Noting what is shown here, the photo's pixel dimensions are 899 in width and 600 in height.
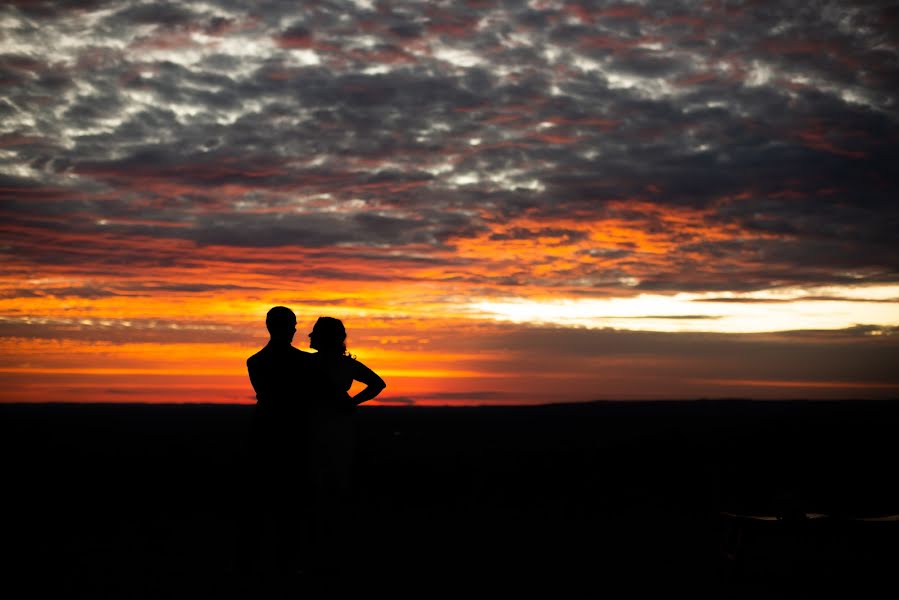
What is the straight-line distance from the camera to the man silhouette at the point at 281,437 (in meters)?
6.74

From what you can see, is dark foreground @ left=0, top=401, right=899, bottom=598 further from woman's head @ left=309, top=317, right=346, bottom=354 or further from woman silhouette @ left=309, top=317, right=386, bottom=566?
woman's head @ left=309, top=317, right=346, bottom=354

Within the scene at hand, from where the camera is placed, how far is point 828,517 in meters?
8.69

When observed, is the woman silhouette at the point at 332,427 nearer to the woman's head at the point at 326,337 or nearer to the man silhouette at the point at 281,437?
the woman's head at the point at 326,337

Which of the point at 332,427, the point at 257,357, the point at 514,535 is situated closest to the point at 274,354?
the point at 257,357

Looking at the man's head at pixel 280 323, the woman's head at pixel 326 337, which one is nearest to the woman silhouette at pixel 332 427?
the woman's head at pixel 326 337

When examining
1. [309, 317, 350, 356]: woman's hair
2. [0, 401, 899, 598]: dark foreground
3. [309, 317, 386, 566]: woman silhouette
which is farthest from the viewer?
[0, 401, 899, 598]: dark foreground

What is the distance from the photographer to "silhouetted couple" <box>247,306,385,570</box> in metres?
6.74

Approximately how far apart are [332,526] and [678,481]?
11.7 meters

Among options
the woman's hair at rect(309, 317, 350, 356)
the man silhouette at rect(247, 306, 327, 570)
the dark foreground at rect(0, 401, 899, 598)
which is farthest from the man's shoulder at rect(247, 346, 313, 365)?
the dark foreground at rect(0, 401, 899, 598)

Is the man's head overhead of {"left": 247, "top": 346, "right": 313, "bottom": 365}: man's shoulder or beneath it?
overhead

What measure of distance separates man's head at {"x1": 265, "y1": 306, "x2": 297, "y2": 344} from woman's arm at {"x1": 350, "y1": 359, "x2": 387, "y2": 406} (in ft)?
2.16

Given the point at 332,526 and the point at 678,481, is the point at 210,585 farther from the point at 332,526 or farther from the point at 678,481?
the point at 678,481

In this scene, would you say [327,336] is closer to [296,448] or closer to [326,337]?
[326,337]

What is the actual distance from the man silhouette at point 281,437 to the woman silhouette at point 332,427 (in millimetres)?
105
